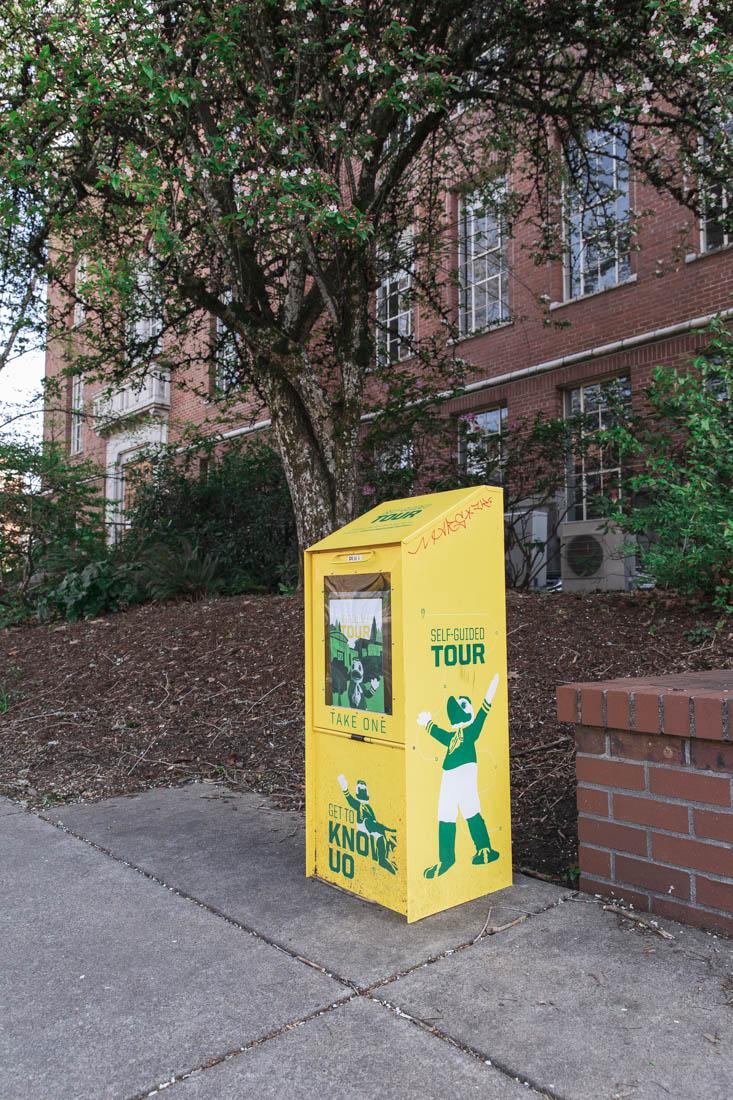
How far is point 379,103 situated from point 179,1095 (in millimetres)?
7254

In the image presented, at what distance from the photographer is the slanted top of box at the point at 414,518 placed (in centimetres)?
311

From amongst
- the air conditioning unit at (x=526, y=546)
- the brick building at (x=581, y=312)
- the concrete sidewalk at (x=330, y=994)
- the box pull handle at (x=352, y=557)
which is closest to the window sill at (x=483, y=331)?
the brick building at (x=581, y=312)

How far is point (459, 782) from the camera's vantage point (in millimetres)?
3158

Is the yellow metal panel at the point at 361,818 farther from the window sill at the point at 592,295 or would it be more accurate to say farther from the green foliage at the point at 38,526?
the window sill at the point at 592,295

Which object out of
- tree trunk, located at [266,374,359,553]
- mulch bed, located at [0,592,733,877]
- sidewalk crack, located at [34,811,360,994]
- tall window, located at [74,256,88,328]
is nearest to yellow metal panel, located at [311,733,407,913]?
sidewalk crack, located at [34,811,360,994]

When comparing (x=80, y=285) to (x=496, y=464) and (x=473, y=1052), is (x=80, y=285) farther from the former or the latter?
(x=473, y=1052)

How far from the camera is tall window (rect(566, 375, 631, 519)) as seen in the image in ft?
36.0

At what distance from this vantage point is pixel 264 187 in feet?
22.1

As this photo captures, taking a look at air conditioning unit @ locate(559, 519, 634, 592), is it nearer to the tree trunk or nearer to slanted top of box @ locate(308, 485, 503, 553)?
Result: the tree trunk

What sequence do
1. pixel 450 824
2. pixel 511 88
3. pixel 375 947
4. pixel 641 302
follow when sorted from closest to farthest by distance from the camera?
1. pixel 375 947
2. pixel 450 824
3. pixel 511 88
4. pixel 641 302

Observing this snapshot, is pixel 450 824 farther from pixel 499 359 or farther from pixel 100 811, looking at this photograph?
pixel 499 359

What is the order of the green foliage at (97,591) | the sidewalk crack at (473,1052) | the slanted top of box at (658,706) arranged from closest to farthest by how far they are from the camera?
the sidewalk crack at (473,1052)
the slanted top of box at (658,706)
the green foliage at (97,591)

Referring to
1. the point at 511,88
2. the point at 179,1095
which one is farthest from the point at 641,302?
the point at 179,1095

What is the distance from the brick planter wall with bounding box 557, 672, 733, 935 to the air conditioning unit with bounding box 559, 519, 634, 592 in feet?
28.2
